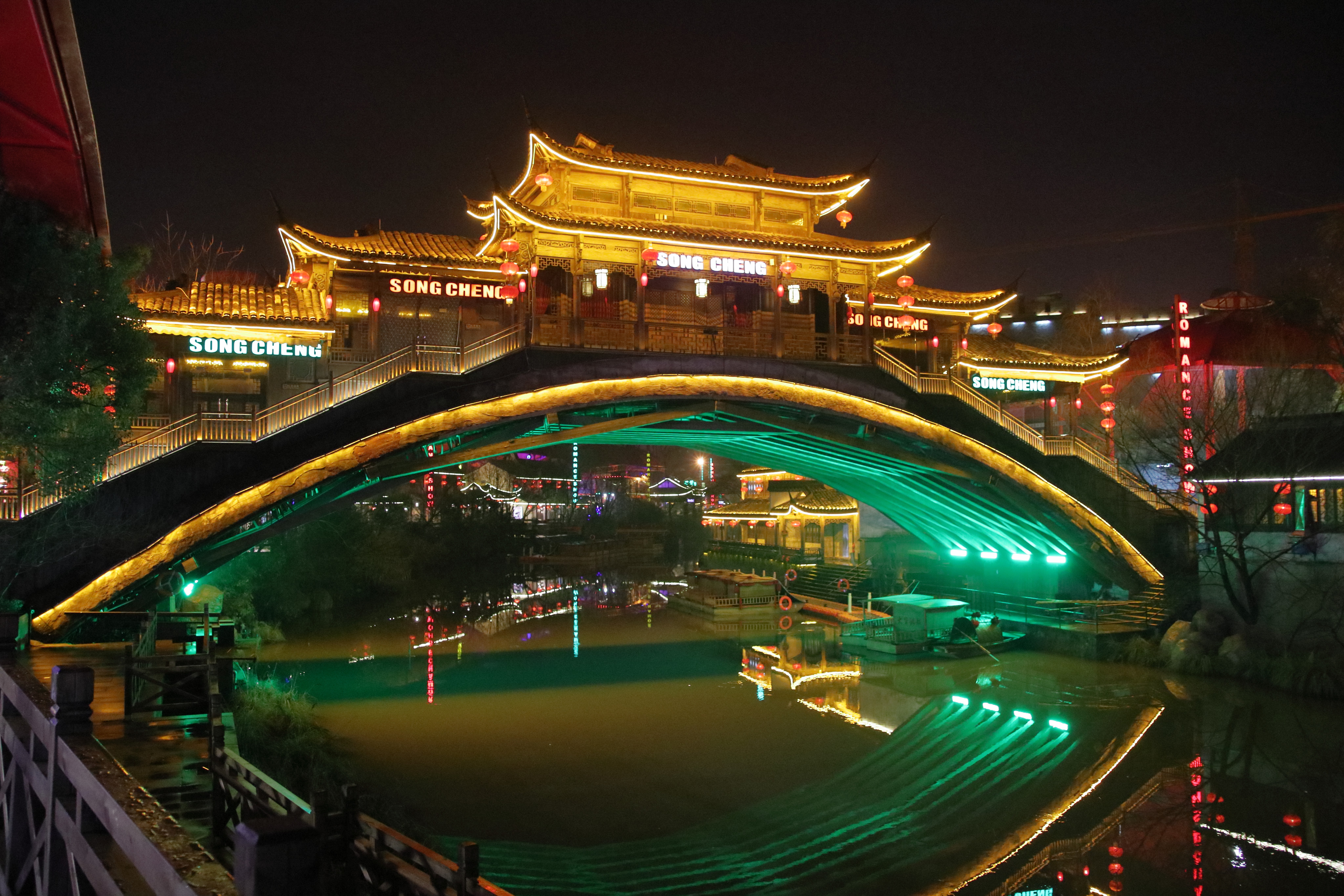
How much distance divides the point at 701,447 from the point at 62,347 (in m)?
21.9

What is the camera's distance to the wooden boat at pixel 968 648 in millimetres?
24641

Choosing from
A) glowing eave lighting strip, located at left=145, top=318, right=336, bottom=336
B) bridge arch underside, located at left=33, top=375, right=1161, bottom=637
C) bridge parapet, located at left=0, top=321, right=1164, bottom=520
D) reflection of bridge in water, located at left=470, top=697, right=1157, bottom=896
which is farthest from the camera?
glowing eave lighting strip, located at left=145, top=318, right=336, bottom=336

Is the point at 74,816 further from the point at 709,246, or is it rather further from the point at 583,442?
the point at 583,442

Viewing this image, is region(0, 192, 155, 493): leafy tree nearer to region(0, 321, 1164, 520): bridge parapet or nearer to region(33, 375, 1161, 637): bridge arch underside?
region(0, 321, 1164, 520): bridge parapet

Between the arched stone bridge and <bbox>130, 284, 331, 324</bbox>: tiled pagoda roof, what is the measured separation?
4164 mm

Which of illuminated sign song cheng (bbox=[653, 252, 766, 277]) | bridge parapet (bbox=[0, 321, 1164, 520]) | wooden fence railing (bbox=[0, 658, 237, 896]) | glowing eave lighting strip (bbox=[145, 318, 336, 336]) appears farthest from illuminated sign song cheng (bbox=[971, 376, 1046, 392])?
wooden fence railing (bbox=[0, 658, 237, 896])

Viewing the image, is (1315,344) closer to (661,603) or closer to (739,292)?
(739,292)

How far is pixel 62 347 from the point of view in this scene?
11.5m

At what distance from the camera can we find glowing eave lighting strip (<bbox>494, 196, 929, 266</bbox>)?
20750 mm

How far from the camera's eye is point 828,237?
81.7 ft

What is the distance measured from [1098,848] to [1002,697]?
8.92 metres

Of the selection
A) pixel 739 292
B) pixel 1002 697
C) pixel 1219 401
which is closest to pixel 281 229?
pixel 739 292

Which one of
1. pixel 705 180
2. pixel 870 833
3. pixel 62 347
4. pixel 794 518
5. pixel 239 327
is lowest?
pixel 870 833

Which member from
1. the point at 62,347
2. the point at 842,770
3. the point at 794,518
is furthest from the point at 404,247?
the point at 794,518
